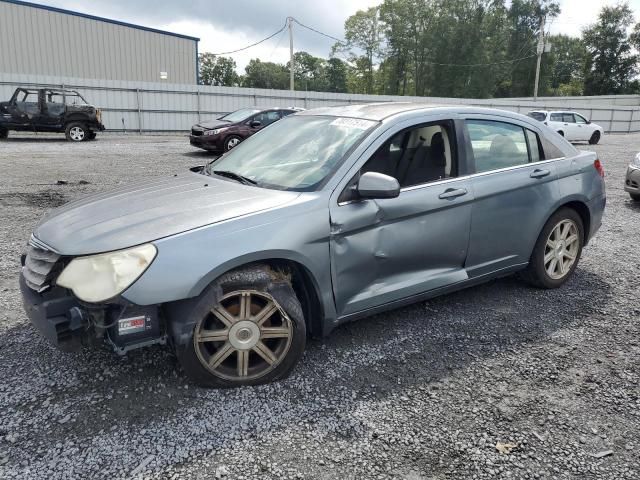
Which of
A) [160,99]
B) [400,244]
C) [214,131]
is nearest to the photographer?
[400,244]

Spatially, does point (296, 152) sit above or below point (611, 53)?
below

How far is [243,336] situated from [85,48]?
3345 cm

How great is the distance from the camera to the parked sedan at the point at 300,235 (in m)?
2.43

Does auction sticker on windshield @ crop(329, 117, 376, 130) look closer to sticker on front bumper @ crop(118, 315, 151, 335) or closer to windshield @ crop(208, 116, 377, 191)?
windshield @ crop(208, 116, 377, 191)

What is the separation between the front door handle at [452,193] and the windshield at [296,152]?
692 mm

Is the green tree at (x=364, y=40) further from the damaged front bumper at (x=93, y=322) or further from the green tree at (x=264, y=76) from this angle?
the damaged front bumper at (x=93, y=322)

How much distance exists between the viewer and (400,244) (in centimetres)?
317

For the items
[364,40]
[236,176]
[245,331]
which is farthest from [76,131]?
[364,40]

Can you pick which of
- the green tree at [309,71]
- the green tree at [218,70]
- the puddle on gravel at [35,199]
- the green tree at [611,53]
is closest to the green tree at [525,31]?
the green tree at [611,53]

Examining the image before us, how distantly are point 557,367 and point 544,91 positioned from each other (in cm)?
7634

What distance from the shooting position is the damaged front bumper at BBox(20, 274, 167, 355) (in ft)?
7.80

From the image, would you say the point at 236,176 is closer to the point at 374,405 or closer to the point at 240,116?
the point at 374,405

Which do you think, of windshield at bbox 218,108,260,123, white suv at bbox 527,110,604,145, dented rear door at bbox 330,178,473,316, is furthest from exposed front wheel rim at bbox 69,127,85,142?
white suv at bbox 527,110,604,145

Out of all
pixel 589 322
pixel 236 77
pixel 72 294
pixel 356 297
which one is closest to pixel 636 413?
pixel 589 322
